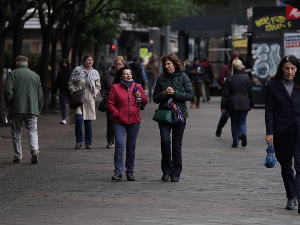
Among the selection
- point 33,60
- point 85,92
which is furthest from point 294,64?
point 33,60

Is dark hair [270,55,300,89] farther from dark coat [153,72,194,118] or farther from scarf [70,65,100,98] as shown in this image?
scarf [70,65,100,98]

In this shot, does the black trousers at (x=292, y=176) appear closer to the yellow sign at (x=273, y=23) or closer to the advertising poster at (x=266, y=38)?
the advertising poster at (x=266, y=38)

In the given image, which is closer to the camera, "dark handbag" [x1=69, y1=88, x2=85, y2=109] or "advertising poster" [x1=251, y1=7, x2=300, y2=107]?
"dark handbag" [x1=69, y1=88, x2=85, y2=109]

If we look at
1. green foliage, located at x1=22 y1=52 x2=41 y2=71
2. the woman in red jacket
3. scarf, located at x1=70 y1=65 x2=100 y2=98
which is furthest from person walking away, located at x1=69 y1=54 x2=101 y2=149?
green foliage, located at x1=22 y1=52 x2=41 y2=71

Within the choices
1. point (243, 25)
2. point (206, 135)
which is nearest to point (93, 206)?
point (206, 135)

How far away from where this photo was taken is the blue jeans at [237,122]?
15485mm

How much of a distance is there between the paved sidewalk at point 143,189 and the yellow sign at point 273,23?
12588 millimetres

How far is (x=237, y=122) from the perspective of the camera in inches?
620

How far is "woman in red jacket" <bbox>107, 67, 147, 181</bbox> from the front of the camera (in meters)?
10.8

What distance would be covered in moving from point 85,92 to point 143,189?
17.9 ft

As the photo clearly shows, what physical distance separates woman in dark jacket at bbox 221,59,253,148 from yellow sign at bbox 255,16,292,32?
41.6 ft

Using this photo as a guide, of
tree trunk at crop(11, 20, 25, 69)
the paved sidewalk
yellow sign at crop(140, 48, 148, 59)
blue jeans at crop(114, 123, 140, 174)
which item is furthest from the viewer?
yellow sign at crop(140, 48, 148, 59)

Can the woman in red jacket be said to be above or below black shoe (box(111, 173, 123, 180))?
above

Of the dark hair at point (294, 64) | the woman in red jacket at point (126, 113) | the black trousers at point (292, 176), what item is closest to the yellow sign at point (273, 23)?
the woman in red jacket at point (126, 113)
